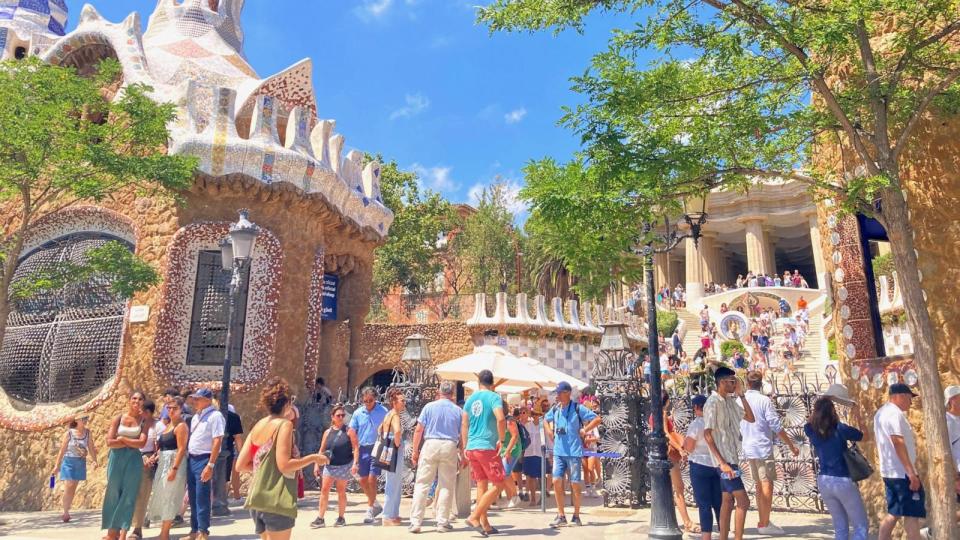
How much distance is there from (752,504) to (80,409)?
10.7m

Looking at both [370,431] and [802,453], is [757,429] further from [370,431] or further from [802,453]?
[370,431]

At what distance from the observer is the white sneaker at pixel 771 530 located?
673 centimetres

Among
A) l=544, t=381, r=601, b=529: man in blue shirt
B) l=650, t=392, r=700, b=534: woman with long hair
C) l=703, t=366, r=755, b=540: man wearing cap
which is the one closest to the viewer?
l=703, t=366, r=755, b=540: man wearing cap

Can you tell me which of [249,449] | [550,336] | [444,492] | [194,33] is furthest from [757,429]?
[550,336]

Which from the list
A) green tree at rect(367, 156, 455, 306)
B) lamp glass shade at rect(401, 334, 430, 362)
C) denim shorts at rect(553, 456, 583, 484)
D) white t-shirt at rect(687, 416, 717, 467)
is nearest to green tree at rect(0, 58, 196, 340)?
lamp glass shade at rect(401, 334, 430, 362)

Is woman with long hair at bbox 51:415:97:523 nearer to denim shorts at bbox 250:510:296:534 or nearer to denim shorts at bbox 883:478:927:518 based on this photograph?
denim shorts at bbox 250:510:296:534

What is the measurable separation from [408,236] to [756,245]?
22.2 meters

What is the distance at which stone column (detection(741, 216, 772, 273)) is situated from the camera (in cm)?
3806

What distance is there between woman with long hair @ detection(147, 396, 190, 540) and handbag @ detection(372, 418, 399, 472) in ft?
6.31

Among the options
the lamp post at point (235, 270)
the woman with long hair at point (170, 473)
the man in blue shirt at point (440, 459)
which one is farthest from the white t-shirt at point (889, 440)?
the lamp post at point (235, 270)

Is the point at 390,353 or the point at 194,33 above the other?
the point at 194,33

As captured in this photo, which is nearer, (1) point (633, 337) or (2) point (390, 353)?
(2) point (390, 353)

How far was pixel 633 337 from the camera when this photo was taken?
25.7 metres

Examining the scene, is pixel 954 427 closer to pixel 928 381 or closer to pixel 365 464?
pixel 928 381
